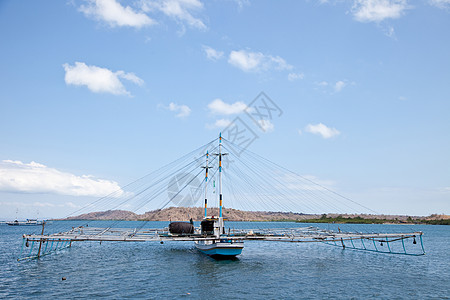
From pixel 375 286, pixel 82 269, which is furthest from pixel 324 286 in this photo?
pixel 82 269

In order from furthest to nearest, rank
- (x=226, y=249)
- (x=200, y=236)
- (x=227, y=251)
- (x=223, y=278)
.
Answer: (x=200, y=236), (x=227, y=251), (x=226, y=249), (x=223, y=278)

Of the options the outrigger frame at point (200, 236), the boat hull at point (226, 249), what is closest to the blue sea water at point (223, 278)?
the boat hull at point (226, 249)

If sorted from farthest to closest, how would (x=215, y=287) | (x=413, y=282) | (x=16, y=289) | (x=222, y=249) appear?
1. (x=222, y=249)
2. (x=413, y=282)
3. (x=215, y=287)
4. (x=16, y=289)

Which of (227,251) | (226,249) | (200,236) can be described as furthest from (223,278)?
(200,236)

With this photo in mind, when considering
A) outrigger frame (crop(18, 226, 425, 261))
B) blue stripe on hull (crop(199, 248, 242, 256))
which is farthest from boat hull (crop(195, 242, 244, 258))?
outrigger frame (crop(18, 226, 425, 261))

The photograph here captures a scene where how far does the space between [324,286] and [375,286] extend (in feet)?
17.8

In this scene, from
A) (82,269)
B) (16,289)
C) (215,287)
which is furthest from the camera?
(82,269)

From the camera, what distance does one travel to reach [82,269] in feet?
133

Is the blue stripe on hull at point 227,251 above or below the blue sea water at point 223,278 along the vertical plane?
above

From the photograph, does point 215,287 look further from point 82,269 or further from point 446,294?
point 446,294

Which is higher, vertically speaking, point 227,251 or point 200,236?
point 200,236

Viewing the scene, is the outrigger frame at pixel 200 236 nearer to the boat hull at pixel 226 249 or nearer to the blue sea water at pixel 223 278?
the boat hull at pixel 226 249

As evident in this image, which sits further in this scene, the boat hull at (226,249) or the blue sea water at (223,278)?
the boat hull at (226,249)

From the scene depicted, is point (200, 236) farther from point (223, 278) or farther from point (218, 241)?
point (223, 278)
